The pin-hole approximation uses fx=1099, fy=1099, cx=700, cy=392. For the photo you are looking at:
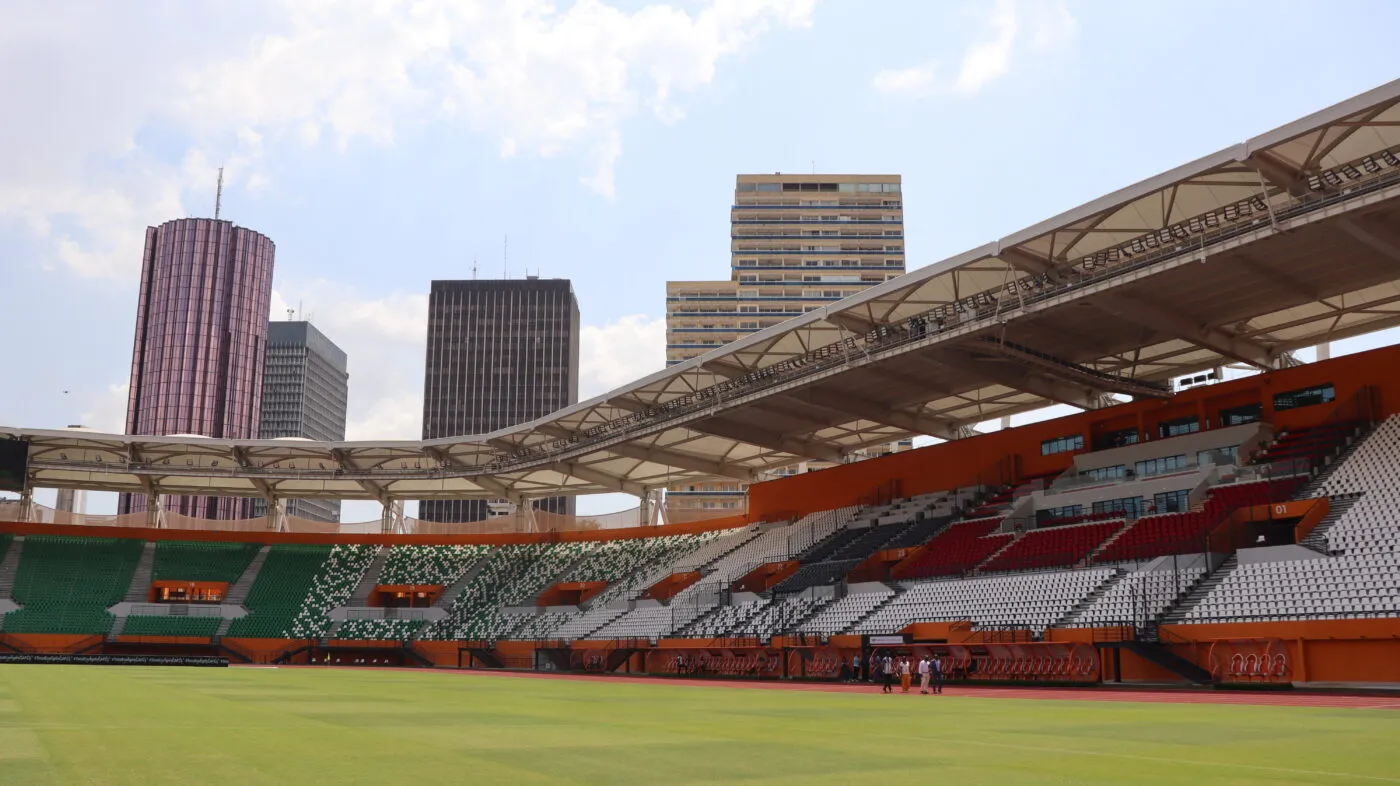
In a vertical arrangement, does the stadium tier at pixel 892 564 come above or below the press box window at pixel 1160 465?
below

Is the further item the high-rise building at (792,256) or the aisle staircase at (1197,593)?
the high-rise building at (792,256)

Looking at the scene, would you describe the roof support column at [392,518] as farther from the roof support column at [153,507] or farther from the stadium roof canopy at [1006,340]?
the roof support column at [153,507]

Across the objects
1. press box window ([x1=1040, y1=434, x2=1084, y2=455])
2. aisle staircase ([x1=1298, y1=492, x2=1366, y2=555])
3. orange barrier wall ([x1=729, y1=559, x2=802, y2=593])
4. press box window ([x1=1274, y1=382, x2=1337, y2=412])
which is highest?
press box window ([x1=1274, y1=382, x2=1337, y2=412])

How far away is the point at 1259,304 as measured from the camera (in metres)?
38.3

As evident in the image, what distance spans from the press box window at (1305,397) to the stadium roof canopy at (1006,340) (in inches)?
93.9

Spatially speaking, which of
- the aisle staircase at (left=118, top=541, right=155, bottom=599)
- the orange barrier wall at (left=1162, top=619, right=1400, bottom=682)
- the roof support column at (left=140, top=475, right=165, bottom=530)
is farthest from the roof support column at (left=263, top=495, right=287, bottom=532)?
the orange barrier wall at (left=1162, top=619, right=1400, bottom=682)

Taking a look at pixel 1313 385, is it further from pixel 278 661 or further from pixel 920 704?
pixel 278 661

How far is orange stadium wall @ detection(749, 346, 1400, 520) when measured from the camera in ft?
127

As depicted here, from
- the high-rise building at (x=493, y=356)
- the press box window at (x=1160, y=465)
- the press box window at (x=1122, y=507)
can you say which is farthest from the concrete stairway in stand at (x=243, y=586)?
the high-rise building at (x=493, y=356)

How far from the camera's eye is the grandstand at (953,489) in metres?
30.6

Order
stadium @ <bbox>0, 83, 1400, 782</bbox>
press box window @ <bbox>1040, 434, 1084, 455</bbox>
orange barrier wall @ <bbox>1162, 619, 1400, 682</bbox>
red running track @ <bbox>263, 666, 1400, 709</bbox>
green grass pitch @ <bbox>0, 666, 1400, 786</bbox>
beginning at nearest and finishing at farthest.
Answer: green grass pitch @ <bbox>0, 666, 1400, 786</bbox>, stadium @ <bbox>0, 83, 1400, 782</bbox>, red running track @ <bbox>263, 666, 1400, 709</bbox>, orange barrier wall @ <bbox>1162, 619, 1400, 682</bbox>, press box window @ <bbox>1040, 434, 1084, 455</bbox>

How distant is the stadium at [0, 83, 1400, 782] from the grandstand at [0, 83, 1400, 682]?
167mm

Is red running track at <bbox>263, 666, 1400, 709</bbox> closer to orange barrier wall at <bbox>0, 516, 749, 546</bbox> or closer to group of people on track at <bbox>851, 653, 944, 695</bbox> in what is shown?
group of people on track at <bbox>851, 653, 944, 695</bbox>

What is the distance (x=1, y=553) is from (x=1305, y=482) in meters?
66.1
